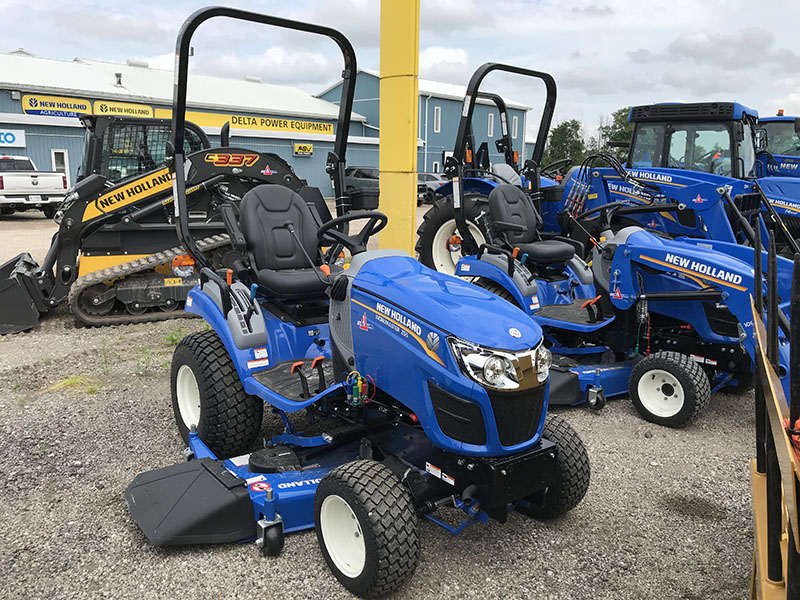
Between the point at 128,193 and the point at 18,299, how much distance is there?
5.21 ft

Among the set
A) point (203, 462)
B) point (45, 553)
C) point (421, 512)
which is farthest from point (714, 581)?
point (45, 553)

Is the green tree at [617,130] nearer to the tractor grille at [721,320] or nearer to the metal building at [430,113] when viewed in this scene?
the metal building at [430,113]

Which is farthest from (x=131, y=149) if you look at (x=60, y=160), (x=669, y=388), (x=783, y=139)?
(x=60, y=160)

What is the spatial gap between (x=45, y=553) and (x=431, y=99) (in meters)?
31.2

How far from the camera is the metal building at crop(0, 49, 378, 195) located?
21.8m

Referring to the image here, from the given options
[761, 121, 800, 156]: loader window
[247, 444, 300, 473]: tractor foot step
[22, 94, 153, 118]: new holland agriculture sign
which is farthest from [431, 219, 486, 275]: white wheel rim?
[22, 94, 153, 118]: new holland agriculture sign

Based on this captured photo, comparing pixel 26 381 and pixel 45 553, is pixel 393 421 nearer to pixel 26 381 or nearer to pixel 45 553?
pixel 45 553

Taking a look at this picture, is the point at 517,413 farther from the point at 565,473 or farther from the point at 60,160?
the point at 60,160

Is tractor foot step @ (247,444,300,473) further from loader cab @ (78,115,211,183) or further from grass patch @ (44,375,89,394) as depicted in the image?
loader cab @ (78,115,211,183)

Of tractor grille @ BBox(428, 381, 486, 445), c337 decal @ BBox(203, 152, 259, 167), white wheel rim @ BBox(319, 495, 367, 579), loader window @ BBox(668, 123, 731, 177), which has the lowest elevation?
white wheel rim @ BBox(319, 495, 367, 579)

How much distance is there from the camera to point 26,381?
5.41 metres

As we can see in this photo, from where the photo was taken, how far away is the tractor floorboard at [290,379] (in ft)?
11.5

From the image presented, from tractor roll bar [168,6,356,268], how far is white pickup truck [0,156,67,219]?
14747 millimetres

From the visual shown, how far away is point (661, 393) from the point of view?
15.7 ft
